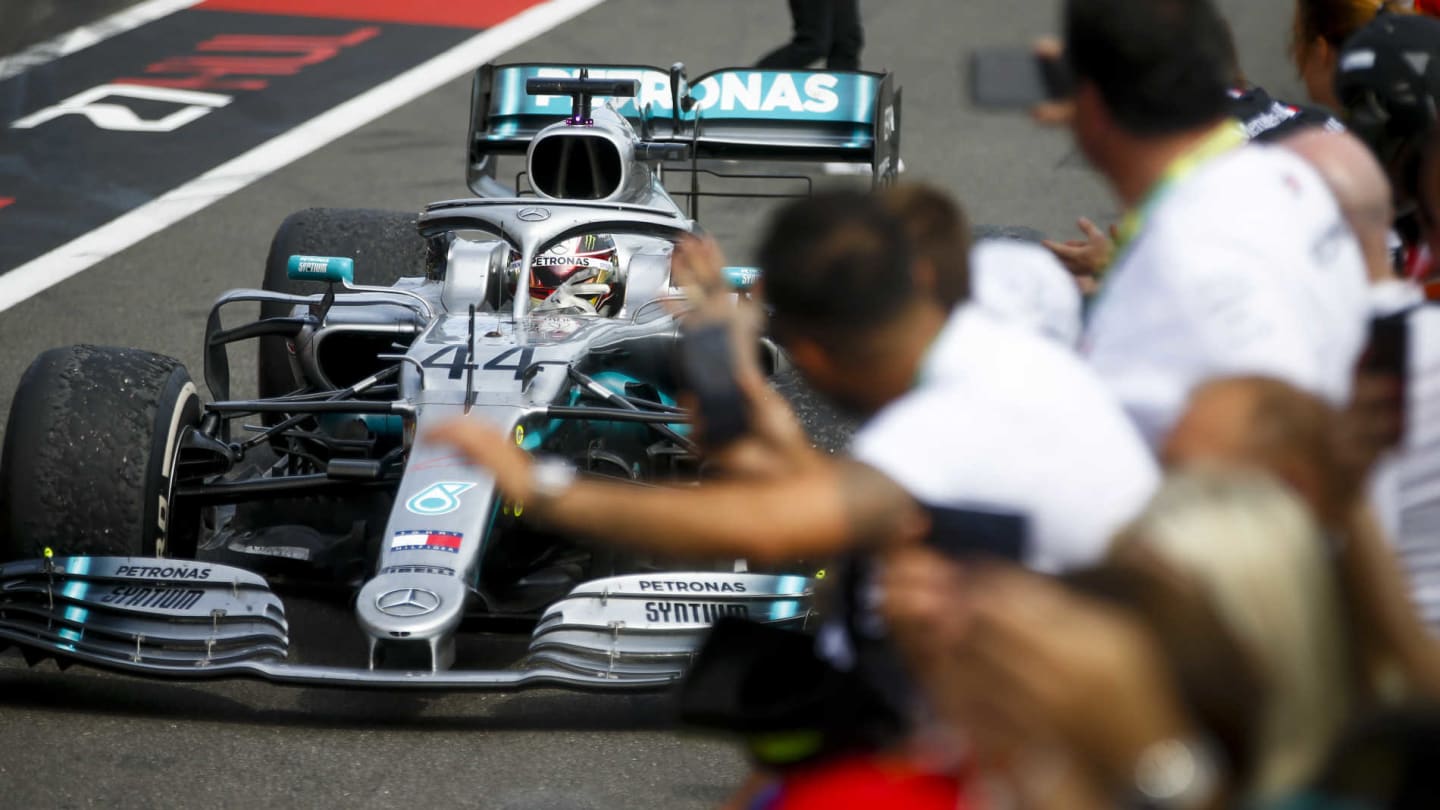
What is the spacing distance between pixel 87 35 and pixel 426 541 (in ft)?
30.3

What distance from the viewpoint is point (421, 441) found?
5.29 metres

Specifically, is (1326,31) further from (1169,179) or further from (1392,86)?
(1169,179)

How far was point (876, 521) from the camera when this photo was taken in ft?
7.18

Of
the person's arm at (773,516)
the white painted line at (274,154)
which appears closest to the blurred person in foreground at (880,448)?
the person's arm at (773,516)

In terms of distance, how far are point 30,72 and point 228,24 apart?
1.50 metres

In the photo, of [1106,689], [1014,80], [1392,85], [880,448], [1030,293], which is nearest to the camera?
[1106,689]

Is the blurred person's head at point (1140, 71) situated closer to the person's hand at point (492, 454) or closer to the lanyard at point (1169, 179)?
the lanyard at point (1169, 179)

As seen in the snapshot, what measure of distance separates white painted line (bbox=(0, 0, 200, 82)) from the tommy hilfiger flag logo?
27.7 ft

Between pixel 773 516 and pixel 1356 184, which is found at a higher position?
pixel 1356 184

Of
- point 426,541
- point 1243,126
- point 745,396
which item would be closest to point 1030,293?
point 745,396

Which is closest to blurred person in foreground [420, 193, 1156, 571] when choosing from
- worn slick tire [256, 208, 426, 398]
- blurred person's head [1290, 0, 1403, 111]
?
blurred person's head [1290, 0, 1403, 111]

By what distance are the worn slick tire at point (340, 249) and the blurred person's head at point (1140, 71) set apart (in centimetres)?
495

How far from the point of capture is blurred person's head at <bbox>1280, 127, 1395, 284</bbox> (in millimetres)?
2764

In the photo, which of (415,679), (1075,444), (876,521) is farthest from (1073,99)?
(415,679)
